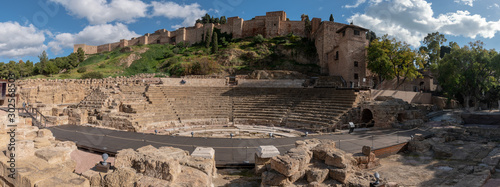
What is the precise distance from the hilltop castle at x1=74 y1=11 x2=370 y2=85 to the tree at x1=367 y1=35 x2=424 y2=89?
6.56 feet

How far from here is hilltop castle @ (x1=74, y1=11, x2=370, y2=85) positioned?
27.3m

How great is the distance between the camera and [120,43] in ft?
189

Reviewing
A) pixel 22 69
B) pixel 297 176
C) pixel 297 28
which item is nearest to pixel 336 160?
pixel 297 176

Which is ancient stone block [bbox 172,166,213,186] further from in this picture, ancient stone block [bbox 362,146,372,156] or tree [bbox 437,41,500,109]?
tree [bbox 437,41,500,109]

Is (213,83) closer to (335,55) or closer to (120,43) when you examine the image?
(335,55)

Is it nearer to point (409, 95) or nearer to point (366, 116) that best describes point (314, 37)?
point (409, 95)

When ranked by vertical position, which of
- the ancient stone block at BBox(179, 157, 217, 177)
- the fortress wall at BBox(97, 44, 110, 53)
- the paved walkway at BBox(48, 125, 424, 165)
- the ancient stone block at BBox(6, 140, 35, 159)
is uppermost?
the fortress wall at BBox(97, 44, 110, 53)

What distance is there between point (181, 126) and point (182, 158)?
11.4m

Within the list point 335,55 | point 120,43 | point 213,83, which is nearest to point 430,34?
point 335,55

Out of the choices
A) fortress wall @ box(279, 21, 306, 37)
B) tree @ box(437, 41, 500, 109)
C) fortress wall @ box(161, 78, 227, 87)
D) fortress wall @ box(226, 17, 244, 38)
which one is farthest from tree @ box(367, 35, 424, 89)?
fortress wall @ box(226, 17, 244, 38)

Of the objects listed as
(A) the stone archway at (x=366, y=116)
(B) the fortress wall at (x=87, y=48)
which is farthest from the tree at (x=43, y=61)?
(A) the stone archway at (x=366, y=116)

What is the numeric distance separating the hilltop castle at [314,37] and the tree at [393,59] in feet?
6.56

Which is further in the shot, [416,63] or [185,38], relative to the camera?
[185,38]

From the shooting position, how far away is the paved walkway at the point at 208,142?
8.35m
